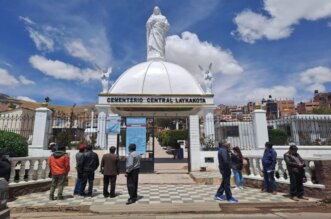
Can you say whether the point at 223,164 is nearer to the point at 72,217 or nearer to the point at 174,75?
the point at 72,217

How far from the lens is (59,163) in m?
7.64

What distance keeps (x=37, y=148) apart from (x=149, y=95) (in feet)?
25.5

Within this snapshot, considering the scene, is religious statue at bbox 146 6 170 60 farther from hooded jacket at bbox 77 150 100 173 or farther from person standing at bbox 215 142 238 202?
person standing at bbox 215 142 238 202

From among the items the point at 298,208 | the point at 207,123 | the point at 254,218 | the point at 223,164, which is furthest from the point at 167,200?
the point at 207,123

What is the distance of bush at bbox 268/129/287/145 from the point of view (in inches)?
599

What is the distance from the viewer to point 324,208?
6750mm

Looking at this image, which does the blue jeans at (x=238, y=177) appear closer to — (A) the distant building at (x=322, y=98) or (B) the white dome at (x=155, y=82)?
(B) the white dome at (x=155, y=82)

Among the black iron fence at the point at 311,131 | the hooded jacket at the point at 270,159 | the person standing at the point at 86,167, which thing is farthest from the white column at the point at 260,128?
the person standing at the point at 86,167

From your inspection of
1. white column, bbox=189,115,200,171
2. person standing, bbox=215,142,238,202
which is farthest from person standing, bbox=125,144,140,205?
white column, bbox=189,115,200,171

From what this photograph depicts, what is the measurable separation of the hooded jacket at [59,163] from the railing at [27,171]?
163 cm

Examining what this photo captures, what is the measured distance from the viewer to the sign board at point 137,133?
12.3 m

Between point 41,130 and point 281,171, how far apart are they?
34.6 feet

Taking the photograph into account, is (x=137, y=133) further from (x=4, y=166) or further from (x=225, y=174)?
(x=4, y=166)

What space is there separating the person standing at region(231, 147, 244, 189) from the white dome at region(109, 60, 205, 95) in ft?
34.7
